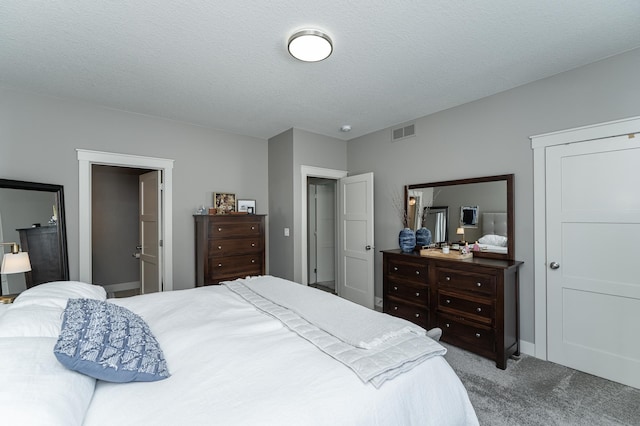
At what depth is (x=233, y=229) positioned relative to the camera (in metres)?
3.68

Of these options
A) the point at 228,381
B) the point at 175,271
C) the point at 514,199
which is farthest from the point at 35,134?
the point at 514,199

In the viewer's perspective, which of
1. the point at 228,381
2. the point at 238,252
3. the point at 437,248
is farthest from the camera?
the point at 238,252

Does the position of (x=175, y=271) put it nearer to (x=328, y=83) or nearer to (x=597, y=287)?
(x=328, y=83)

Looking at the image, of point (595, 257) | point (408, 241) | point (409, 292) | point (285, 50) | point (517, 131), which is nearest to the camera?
point (285, 50)

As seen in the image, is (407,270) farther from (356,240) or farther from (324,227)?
(324,227)

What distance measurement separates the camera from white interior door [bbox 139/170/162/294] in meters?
3.71

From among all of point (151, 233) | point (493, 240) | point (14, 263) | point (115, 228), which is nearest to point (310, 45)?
point (493, 240)

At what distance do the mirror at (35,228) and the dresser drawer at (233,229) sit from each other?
1.46 m

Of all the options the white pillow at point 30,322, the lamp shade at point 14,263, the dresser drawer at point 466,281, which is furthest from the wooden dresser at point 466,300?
the lamp shade at point 14,263

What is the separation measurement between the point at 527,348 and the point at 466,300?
0.75 meters

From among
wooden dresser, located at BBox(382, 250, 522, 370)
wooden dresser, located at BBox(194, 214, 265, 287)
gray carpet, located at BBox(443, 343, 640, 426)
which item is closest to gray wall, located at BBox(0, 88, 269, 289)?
wooden dresser, located at BBox(194, 214, 265, 287)

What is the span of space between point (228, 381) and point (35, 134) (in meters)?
3.42

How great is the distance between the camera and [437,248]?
3.44 metres

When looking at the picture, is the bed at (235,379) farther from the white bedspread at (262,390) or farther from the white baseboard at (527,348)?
the white baseboard at (527,348)
